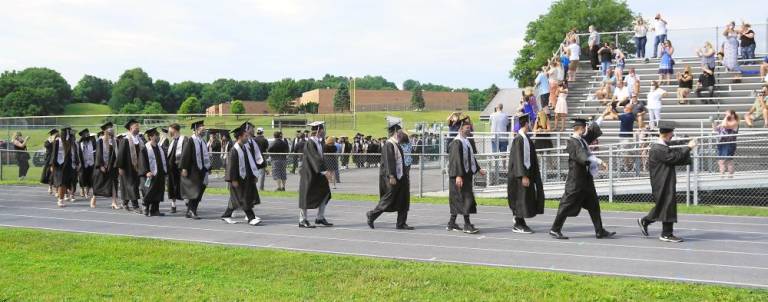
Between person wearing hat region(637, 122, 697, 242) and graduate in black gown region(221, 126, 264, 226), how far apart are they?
6.50 meters

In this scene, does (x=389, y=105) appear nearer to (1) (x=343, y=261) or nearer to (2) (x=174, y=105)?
(2) (x=174, y=105)

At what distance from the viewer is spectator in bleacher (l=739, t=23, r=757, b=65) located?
86.4 feet

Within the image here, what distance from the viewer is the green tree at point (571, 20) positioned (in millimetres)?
73250

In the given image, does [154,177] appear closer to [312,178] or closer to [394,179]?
[312,178]

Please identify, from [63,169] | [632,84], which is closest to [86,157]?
[63,169]

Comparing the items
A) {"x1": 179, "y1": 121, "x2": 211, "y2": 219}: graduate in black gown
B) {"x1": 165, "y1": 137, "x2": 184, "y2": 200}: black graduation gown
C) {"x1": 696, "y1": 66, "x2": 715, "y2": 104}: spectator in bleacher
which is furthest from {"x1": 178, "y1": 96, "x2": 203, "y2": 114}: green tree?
{"x1": 179, "y1": 121, "x2": 211, "y2": 219}: graduate in black gown

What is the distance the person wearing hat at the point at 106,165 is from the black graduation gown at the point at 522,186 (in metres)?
9.18

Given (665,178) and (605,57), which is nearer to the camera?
(665,178)

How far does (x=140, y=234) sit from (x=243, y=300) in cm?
578

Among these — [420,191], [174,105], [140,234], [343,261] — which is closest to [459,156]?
[343,261]

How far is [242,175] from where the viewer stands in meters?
13.5

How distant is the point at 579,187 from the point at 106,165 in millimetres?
10616

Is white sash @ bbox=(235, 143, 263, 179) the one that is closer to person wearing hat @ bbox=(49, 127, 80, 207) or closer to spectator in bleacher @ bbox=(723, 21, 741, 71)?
person wearing hat @ bbox=(49, 127, 80, 207)

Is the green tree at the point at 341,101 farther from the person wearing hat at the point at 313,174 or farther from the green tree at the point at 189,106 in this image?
the person wearing hat at the point at 313,174
